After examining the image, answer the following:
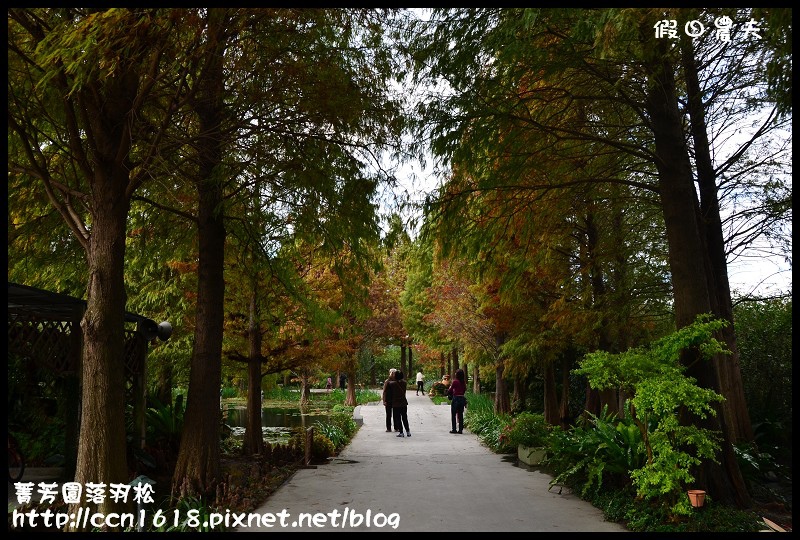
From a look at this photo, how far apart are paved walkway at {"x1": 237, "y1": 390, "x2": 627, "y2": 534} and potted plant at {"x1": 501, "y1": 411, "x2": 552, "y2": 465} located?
301 mm

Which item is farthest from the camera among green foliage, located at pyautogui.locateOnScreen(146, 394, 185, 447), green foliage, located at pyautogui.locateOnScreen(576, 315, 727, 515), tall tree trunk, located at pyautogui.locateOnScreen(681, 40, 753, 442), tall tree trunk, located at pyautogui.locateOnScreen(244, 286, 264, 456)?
tall tree trunk, located at pyautogui.locateOnScreen(244, 286, 264, 456)

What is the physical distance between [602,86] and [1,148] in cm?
808

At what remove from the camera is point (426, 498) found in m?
8.18

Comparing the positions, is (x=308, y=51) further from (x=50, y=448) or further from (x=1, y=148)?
(x=50, y=448)

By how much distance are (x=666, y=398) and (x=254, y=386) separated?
836cm

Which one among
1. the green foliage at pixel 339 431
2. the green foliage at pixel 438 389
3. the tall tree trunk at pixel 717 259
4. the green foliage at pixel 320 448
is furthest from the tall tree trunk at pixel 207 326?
the green foliage at pixel 438 389

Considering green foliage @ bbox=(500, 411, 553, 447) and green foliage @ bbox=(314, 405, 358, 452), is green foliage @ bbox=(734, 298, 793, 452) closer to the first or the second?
green foliage @ bbox=(500, 411, 553, 447)

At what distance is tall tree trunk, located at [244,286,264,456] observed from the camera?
11.8 meters

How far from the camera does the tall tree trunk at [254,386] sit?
11820mm

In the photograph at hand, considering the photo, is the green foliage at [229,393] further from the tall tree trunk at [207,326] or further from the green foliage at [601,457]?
the green foliage at [601,457]

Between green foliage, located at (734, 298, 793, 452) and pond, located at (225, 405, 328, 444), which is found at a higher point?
green foliage, located at (734, 298, 793, 452)

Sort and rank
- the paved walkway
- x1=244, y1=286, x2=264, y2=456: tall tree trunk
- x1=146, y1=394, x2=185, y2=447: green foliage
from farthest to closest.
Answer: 1. x1=244, y1=286, x2=264, y2=456: tall tree trunk
2. x1=146, y1=394, x2=185, y2=447: green foliage
3. the paved walkway

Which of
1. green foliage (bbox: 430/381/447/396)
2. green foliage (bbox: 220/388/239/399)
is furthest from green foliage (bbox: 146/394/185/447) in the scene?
green foliage (bbox: 220/388/239/399)

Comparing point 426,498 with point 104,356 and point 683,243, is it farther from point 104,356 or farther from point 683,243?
point 683,243
